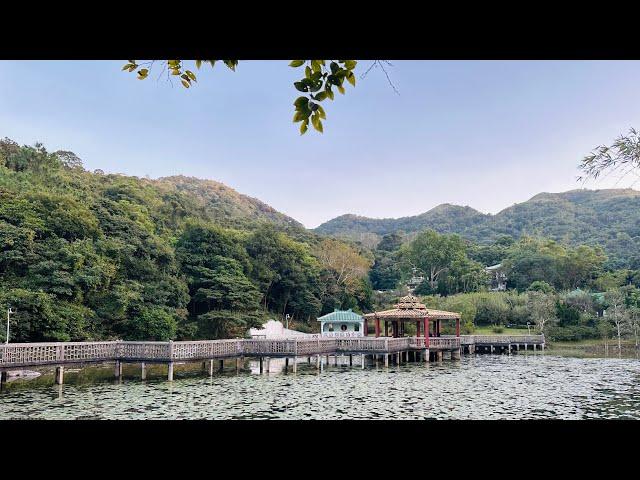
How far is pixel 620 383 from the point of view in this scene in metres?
14.4

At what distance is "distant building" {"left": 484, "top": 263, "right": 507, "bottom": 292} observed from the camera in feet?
145

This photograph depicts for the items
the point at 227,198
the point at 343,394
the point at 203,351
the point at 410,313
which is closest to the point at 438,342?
the point at 410,313

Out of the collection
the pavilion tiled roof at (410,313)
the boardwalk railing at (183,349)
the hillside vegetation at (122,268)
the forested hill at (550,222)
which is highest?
the forested hill at (550,222)

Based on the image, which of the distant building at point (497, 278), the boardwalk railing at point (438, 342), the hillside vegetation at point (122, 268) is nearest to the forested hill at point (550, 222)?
the distant building at point (497, 278)

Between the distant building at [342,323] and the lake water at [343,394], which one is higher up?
the distant building at [342,323]

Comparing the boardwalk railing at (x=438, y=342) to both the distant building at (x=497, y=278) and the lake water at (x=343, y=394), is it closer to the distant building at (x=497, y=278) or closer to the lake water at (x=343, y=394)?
the lake water at (x=343, y=394)

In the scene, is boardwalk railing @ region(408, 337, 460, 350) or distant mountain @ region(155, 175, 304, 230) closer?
boardwalk railing @ region(408, 337, 460, 350)

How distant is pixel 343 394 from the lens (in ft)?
41.5

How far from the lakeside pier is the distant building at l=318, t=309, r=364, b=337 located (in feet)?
13.9

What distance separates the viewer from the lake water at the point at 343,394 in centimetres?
1003

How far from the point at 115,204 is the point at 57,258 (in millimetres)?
4985

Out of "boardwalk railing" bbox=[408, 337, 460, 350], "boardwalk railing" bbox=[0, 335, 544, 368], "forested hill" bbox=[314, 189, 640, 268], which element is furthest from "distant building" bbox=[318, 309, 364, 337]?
"forested hill" bbox=[314, 189, 640, 268]

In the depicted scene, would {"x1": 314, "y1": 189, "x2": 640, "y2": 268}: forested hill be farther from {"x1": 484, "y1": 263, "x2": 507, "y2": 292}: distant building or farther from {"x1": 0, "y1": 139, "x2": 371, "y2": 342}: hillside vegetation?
{"x1": 0, "y1": 139, "x2": 371, "y2": 342}: hillside vegetation
